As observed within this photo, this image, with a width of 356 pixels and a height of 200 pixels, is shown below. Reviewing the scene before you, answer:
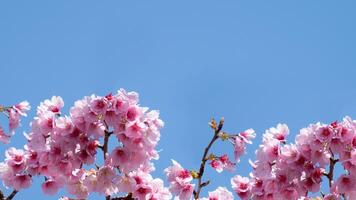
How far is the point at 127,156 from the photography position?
7730 millimetres

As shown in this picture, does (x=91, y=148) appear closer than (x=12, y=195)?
Yes

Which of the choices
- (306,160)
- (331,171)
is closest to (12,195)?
(306,160)

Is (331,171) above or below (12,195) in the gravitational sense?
above

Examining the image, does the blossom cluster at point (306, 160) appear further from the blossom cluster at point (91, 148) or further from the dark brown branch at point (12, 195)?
the dark brown branch at point (12, 195)

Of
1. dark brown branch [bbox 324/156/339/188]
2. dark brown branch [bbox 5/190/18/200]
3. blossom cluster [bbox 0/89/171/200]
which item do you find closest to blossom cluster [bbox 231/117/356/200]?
dark brown branch [bbox 324/156/339/188]

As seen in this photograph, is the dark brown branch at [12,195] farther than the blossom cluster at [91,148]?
Yes

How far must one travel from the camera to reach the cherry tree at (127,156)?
770 cm

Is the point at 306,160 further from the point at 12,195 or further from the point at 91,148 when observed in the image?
the point at 12,195

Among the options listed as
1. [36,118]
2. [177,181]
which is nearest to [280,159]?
[177,181]

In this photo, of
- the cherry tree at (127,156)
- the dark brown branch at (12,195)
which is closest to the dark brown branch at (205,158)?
the cherry tree at (127,156)

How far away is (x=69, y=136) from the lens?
7.78 m

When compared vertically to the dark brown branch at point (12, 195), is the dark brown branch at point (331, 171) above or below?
above

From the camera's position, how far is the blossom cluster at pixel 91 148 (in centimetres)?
767

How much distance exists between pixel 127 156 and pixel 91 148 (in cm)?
52
